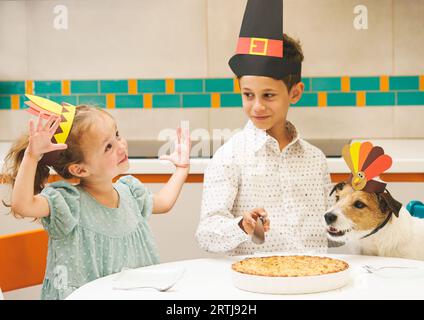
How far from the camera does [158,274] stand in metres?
1.19

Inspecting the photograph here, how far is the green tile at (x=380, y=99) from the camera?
2.82 m

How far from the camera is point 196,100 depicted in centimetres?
289

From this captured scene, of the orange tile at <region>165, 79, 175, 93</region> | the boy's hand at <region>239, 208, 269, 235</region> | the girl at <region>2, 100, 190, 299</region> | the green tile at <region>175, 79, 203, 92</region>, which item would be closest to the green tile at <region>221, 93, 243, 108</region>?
the green tile at <region>175, 79, 203, 92</region>

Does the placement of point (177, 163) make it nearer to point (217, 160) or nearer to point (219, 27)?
point (217, 160)

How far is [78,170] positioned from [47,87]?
1649 mm

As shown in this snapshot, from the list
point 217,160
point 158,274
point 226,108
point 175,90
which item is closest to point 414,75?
point 226,108

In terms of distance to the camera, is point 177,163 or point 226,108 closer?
point 177,163

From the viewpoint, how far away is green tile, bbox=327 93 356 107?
2824 millimetres

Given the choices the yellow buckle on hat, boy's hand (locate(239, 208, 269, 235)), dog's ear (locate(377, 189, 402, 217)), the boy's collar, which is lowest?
boy's hand (locate(239, 208, 269, 235))

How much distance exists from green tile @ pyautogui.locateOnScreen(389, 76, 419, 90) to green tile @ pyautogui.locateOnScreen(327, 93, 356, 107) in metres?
0.16

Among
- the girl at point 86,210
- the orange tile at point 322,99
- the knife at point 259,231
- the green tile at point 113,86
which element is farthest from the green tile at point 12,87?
the knife at point 259,231

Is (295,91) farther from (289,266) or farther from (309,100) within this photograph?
(309,100)

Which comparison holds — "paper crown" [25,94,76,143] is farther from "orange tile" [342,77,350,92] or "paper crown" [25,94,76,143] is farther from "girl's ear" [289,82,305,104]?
"orange tile" [342,77,350,92]
